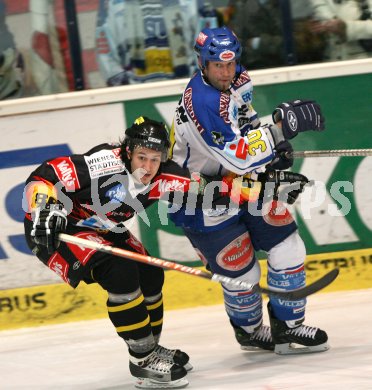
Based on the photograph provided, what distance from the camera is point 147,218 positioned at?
5.60m

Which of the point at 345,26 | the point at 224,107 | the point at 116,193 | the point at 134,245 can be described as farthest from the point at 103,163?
the point at 345,26

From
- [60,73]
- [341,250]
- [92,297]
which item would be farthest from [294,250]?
[60,73]

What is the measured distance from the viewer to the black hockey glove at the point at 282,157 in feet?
15.1

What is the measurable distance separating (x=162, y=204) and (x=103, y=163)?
136 cm

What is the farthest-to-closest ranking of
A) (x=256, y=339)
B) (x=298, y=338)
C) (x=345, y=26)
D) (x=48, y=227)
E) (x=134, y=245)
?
(x=345, y=26)
(x=256, y=339)
(x=298, y=338)
(x=134, y=245)
(x=48, y=227)

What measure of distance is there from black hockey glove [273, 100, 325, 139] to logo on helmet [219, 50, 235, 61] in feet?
1.03

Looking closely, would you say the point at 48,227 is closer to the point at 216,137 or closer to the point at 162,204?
the point at 216,137

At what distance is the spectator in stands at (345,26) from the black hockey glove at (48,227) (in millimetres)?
2165

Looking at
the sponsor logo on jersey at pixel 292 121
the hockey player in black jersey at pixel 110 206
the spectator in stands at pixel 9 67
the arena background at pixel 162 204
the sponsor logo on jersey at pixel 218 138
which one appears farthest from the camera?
the spectator in stands at pixel 9 67

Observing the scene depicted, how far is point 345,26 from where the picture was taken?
18.7ft

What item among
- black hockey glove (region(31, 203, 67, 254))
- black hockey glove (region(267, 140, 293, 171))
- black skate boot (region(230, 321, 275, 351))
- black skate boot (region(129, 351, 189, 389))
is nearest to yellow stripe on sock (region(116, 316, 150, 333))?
black skate boot (region(129, 351, 189, 389))

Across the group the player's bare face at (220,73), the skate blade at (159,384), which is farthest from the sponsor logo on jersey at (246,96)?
the skate blade at (159,384)

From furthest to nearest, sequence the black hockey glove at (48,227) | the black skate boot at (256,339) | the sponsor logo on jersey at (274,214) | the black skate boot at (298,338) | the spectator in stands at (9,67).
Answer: the spectator in stands at (9,67) → the black skate boot at (256,339) → the black skate boot at (298,338) → the sponsor logo on jersey at (274,214) → the black hockey glove at (48,227)

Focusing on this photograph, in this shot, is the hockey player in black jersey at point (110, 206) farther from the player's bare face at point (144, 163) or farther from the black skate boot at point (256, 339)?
the black skate boot at point (256, 339)
